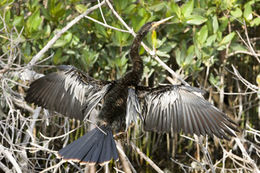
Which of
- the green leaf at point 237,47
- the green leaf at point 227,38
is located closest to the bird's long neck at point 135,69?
the green leaf at point 227,38

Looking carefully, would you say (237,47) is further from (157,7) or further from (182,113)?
(182,113)

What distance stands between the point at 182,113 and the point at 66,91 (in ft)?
3.32

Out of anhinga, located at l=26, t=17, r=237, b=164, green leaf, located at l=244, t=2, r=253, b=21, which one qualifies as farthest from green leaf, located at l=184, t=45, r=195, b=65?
anhinga, located at l=26, t=17, r=237, b=164

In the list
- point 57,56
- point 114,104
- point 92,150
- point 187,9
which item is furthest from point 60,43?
point 92,150

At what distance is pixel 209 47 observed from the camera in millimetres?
4695

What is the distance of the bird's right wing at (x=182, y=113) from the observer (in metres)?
3.41

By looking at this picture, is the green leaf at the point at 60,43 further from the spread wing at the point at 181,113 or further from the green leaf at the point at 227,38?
the green leaf at the point at 227,38

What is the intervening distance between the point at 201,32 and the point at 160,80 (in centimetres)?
80

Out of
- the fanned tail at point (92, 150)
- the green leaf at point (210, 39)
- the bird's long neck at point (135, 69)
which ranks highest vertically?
the green leaf at point (210, 39)

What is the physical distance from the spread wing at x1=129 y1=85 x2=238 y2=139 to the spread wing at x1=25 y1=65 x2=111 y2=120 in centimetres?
41

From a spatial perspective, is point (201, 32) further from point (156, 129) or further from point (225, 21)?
point (156, 129)

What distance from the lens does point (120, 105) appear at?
3.73m

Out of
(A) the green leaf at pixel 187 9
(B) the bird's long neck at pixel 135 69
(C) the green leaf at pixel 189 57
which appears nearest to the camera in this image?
(B) the bird's long neck at pixel 135 69

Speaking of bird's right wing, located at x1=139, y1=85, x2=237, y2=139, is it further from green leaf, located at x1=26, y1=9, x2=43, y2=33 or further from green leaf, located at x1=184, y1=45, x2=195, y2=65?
green leaf, located at x1=26, y1=9, x2=43, y2=33
